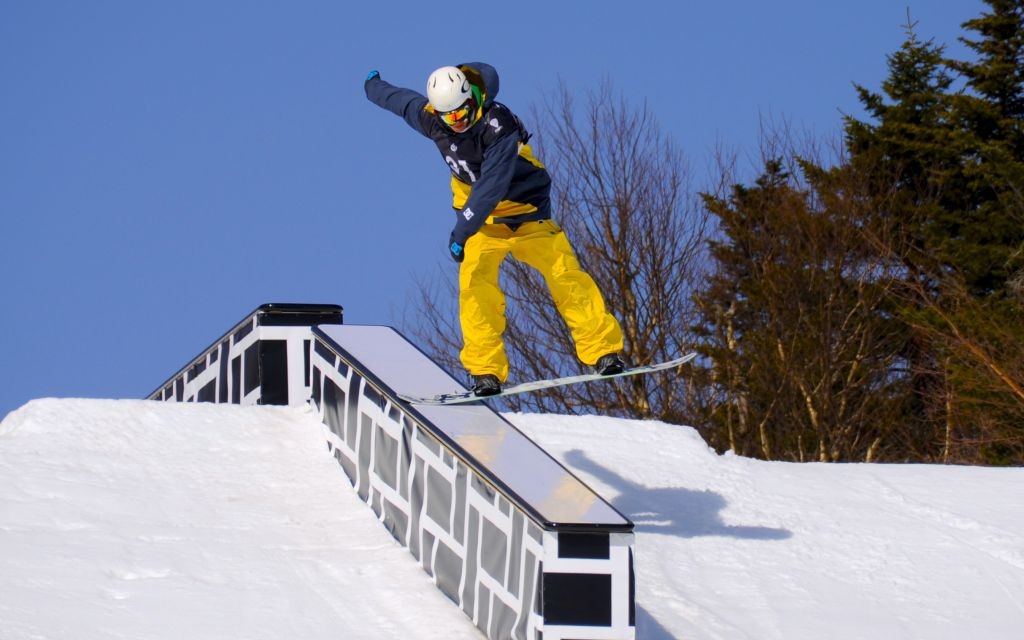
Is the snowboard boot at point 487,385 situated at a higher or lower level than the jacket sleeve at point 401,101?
lower

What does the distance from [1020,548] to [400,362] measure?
10.9 feet

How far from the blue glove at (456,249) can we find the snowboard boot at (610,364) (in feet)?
2.80

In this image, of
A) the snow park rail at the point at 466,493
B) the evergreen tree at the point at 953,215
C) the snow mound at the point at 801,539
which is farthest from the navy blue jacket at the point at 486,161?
the evergreen tree at the point at 953,215

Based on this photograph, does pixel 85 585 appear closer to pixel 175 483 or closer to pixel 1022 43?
Result: pixel 175 483

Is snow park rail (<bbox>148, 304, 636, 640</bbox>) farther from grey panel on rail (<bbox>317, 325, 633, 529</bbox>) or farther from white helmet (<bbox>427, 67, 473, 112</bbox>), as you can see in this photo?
white helmet (<bbox>427, 67, 473, 112</bbox>)

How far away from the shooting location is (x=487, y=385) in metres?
7.34

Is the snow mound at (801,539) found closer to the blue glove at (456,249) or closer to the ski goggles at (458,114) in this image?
the blue glove at (456,249)

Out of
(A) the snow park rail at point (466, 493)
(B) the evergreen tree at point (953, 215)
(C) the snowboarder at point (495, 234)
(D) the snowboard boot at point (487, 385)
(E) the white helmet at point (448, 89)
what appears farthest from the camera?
(B) the evergreen tree at point (953, 215)

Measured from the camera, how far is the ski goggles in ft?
23.0

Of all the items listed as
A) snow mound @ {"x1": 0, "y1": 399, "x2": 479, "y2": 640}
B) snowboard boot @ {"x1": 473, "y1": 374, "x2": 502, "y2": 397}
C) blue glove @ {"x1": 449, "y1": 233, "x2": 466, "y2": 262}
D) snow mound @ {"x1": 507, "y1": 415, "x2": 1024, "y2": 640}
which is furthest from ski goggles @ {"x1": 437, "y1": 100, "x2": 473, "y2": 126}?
snow mound @ {"x1": 507, "y1": 415, "x2": 1024, "y2": 640}

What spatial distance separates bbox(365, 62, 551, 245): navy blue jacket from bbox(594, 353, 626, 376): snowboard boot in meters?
0.75

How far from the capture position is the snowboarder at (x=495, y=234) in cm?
709

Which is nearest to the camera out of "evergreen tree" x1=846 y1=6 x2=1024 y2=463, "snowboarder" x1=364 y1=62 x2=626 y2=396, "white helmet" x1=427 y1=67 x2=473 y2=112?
"white helmet" x1=427 y1=67 x2=473 y2=112

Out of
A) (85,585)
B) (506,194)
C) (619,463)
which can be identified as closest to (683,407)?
(619,463)
